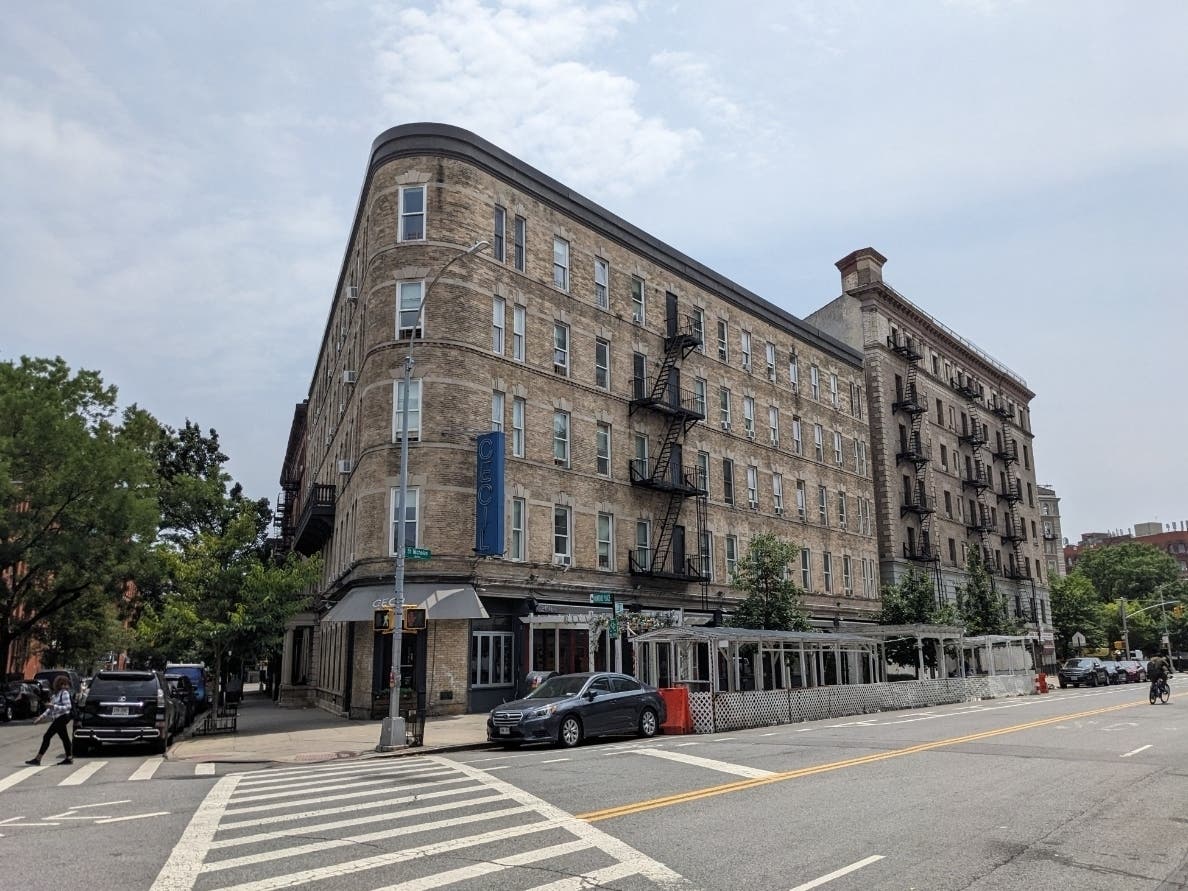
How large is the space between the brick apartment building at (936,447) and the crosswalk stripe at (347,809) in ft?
145

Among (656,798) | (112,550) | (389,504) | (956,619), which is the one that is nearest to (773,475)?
(956,619)

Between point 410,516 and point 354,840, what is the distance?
19.4 meters

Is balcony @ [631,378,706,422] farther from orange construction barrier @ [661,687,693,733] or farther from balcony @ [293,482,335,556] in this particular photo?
orange construction barrier @ [661,687,693,733]

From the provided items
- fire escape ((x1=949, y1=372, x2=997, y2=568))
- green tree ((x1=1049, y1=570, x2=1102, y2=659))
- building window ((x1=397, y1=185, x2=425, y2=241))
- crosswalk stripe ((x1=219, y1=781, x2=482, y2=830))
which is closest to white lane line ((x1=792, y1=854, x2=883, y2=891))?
crosswalk stripe ((x1=219, y1=781, x2=482, y2=830))

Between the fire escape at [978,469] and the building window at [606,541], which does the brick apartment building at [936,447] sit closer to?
the fire escape at [978,469]

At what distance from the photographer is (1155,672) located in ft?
103

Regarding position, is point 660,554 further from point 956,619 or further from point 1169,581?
point 1169,581

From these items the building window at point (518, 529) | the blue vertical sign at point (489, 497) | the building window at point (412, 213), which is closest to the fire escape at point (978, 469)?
the building window at point (518, 529)

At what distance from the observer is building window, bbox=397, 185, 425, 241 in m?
29.8

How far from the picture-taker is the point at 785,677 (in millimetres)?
33062

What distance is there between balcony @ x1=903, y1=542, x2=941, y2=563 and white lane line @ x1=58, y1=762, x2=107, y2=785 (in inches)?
1786

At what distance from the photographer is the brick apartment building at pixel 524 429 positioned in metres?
28.0

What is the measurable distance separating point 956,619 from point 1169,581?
84354mm

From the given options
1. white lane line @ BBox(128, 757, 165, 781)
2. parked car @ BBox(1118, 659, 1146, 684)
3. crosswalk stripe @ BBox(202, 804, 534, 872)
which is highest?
crosswalk stripe @ BBox(202, 804, 534, 872)
